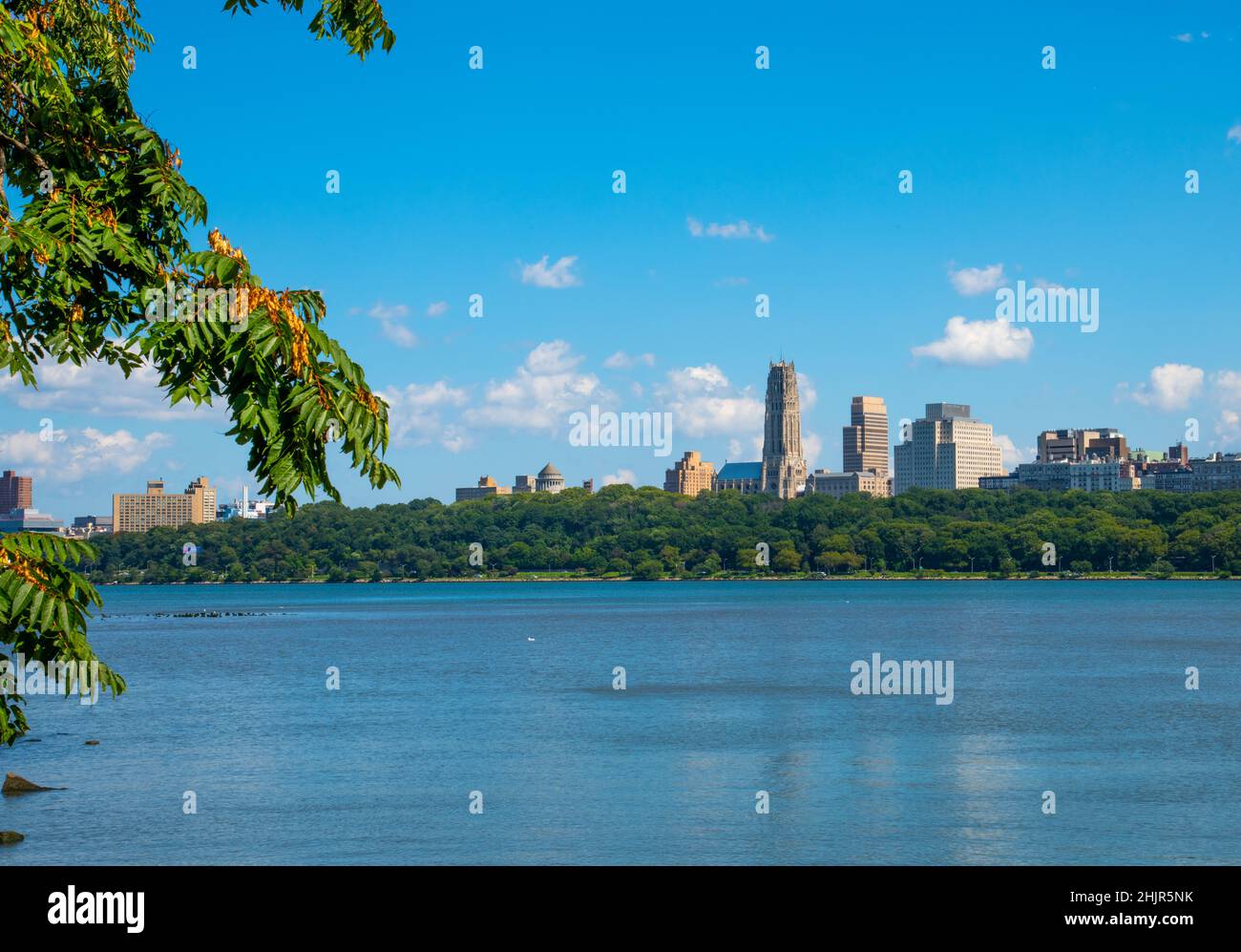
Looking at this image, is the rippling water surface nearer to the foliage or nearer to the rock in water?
the rock in water

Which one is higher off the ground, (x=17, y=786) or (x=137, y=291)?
(x=137, y=291)

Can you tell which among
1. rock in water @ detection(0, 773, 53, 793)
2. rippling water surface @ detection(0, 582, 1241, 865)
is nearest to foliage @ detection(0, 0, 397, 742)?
rippling water surface @ detection(0, 582, 1241, 865)

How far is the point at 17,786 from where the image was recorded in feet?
150

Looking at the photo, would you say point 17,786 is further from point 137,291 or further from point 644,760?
point 137,291

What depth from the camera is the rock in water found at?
149 feet

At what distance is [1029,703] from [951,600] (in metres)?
129

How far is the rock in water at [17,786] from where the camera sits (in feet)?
149

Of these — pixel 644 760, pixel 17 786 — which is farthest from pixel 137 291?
pixel 644 760

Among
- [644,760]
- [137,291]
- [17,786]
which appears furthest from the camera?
[644,760]

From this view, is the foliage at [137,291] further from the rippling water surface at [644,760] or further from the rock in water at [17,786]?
the rock in water at [17,786]

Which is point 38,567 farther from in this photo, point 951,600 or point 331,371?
point 951,600

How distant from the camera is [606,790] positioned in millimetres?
45969
